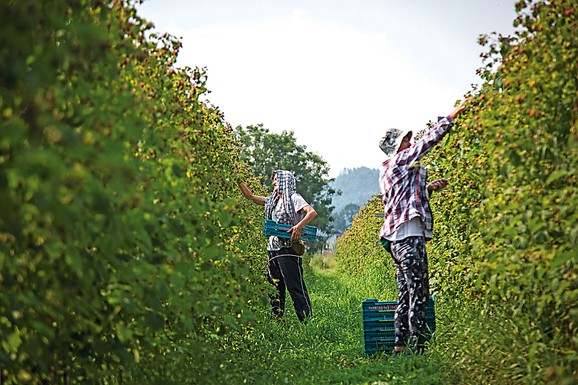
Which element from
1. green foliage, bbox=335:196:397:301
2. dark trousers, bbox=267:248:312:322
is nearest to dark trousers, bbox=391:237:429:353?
dark trousers, bbox=267:248:312:322

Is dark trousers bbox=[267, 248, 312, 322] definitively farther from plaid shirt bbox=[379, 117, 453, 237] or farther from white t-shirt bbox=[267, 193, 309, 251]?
plaid shirt bbox=[379, 117, 453, 237]

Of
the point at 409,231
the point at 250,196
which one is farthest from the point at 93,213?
the point at 250,196

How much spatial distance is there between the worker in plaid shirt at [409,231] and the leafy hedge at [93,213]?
5.23 feet

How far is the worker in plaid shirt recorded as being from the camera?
16.6 feet

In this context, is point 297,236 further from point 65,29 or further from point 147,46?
point 65,29

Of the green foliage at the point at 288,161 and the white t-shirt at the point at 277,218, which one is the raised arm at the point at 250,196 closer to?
the white t-shirt at the point at 277,218

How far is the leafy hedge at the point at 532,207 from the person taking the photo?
2994 mm

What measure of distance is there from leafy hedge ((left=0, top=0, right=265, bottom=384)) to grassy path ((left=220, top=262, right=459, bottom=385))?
774 mm

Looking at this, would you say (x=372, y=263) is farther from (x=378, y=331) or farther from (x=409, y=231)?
(x=409, y=231)

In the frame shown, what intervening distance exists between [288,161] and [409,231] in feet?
103

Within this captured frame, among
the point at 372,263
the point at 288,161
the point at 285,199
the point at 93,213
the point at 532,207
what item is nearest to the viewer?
the point at 93,213

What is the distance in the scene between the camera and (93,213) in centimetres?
210

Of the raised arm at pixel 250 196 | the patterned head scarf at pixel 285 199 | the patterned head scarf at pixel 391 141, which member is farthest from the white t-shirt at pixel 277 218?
the patterned head scarf at pixel 391 141

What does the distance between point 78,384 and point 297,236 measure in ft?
12.9
